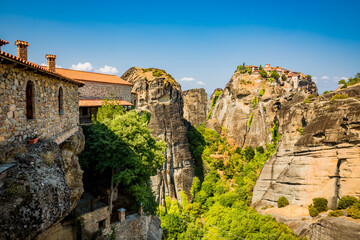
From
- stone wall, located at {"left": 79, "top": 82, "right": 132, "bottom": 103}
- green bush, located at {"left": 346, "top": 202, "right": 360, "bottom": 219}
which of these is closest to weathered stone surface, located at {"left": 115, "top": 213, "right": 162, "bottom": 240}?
stone wall, located at {"left": 79, "top": 82, "right": 132, "bottom": 103}

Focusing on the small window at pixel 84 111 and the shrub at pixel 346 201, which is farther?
the shrub at pixel 346 201

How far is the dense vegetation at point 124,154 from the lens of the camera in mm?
14988

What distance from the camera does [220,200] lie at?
37.0 metres

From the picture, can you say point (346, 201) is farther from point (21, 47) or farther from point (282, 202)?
point (21, 47)

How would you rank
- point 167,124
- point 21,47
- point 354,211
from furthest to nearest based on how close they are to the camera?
point 167,124 < point 354,211 < point 21,47

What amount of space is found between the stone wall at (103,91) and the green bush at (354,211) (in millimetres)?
25239

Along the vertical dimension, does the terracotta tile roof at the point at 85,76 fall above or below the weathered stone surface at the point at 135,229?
above

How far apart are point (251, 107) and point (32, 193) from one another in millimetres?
51590

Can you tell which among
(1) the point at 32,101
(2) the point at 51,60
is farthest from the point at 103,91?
(1) the point at 32,101

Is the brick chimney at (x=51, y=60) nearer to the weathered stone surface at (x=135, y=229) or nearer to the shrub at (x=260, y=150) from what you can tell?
the weathered stone surface at (x=135, y=229)

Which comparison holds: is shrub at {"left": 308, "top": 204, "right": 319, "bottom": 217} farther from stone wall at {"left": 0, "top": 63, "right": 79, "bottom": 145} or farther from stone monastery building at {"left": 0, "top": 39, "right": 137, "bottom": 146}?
stone wall at {"left": 0, "top": 63, "right": 79, "bottom": 145}

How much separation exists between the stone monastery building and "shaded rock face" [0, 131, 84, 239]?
0.63 m

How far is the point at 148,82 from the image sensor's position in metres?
41.8

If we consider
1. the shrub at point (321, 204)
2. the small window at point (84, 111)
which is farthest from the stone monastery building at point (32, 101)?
the shrub at point (321, 204)
